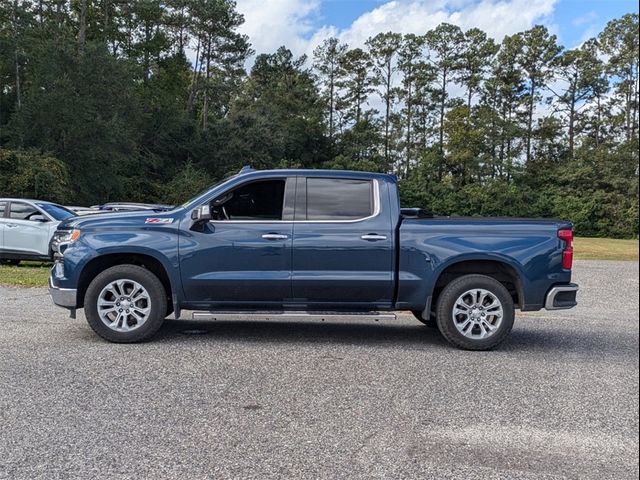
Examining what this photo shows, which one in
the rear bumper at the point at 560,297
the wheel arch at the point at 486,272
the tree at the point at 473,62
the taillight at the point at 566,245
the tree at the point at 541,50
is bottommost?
the rear bumper at the point at 560,297

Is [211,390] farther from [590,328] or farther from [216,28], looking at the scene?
[216,28]

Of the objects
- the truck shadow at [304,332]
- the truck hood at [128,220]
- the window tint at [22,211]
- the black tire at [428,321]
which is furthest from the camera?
the window tint at [22,211]

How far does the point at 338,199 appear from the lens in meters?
6.57

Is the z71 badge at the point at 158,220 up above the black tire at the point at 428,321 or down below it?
above

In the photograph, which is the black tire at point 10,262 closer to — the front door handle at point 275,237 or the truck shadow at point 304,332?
the truck shadow at point 304,332

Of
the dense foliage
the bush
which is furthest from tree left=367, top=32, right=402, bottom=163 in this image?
the bush

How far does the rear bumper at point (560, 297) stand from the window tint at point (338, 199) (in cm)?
214

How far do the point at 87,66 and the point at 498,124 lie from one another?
36587 millimetres

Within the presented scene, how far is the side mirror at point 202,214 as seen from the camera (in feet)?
20.4

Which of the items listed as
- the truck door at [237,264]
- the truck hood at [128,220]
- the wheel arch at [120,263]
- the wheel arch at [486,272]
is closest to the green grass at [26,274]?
the wheel arch at [120,263]

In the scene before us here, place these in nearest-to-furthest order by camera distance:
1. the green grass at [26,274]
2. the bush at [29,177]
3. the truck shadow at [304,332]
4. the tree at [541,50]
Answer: the tree at [541,50] → the truck shadow at [304,332] → the green grass at [26,274] → the bush at [29,177]

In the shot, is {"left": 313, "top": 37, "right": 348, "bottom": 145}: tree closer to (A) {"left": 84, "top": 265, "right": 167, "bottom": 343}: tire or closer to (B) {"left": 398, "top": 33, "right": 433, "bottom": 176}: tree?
(B) {"left": 398, "top": 33, "right": 433, "bottom": 176}: tree

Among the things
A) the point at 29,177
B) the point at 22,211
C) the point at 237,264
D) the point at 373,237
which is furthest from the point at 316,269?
the point at 29,177

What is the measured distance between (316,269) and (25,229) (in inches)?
406
